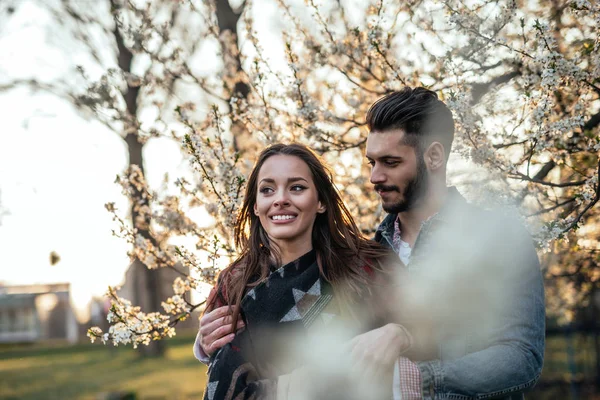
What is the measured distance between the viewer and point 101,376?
15.9m

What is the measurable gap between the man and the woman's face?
0.28 meters

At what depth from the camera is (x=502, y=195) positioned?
383 centimetres

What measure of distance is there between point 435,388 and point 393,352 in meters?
0.20

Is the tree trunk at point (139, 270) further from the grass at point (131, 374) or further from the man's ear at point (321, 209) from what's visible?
the man's ear at point (321, 209)

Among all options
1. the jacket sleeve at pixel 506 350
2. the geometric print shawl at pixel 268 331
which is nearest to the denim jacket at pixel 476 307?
the jacket sleeve at pixel 506 350

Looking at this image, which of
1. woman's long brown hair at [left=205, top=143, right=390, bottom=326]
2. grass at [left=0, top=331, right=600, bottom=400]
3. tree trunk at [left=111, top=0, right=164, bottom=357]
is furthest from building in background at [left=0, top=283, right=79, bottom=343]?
woman's long brown hair at [left=205, top=143, right=390, bottom=326]

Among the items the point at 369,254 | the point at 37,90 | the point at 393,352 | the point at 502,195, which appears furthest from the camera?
the point at 37,90

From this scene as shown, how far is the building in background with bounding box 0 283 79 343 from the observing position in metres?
43.6

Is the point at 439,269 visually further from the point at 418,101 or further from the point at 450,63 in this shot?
the point at 450,63

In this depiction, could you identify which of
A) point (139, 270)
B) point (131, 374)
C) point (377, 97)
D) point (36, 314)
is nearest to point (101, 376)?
point (131, 374)

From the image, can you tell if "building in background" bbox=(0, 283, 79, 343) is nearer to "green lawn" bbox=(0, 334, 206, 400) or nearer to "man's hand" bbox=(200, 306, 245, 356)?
"green lawn" bbox=(0, 334, 206, 400)

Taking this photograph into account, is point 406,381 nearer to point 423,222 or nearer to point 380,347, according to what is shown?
point 380,347

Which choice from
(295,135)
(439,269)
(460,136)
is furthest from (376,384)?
(295,135)

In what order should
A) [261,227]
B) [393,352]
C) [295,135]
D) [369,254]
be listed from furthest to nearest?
[295,135] → [261,227] → [369,254] → [393,352]
